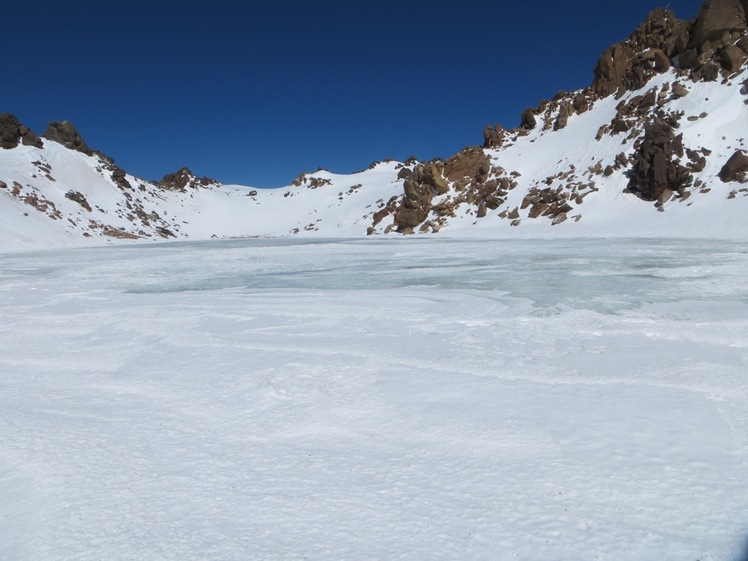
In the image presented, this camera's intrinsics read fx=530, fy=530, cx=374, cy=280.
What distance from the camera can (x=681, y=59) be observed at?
39219mm

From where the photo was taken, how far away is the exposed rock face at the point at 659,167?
31406 millimetres

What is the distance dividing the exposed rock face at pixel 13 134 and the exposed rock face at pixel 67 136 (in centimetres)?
475

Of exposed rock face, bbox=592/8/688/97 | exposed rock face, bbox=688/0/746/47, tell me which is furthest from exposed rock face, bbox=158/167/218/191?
exposed rock face, bbox=688/0/746/47

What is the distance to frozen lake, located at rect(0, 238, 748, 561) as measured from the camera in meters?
2.50

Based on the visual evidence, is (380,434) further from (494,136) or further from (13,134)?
(13,134)

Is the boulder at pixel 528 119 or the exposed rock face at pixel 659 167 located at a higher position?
the boulder at pixel 528 119

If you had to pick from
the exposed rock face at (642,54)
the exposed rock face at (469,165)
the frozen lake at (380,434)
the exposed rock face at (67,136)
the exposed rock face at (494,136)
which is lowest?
the frozen lake at (380,434)

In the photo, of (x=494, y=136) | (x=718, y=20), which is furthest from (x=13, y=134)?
(x=718, y=20)

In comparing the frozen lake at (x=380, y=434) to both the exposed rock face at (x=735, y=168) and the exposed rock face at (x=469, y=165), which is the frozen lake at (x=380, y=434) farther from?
the exposed rock face at (x=469, y=165)

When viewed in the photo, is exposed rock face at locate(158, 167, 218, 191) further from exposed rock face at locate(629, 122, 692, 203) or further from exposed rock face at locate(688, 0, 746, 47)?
exposed rock face at locate(688, 0, 746, 47)

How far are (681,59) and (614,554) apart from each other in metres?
46.3

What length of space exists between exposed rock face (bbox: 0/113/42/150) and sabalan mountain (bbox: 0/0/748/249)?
0.12 metres

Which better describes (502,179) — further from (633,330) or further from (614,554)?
(614,554)

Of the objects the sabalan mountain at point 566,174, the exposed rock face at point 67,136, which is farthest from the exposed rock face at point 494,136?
the exposed rock face at point 67,136
